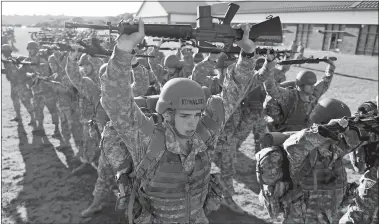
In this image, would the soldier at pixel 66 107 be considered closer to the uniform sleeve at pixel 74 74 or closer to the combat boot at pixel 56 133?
the combat boot at pixel 56 133

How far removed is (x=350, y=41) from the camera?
21.5 metres

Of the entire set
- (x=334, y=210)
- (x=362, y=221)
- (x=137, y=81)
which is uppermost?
(x=137, y=81)

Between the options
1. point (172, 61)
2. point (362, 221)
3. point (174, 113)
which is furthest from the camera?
point (172, 61)

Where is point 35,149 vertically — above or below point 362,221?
below

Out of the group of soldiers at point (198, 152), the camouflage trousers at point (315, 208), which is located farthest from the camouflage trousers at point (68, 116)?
the camouflage trousers at point (315, 208)

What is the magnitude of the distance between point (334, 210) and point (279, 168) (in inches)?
34.6

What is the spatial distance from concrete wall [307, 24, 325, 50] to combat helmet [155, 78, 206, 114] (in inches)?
949

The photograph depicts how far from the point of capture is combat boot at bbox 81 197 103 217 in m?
5.22

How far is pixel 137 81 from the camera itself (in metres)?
4.71

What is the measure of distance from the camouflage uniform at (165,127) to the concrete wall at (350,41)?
72.6ft

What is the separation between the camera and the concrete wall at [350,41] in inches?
829

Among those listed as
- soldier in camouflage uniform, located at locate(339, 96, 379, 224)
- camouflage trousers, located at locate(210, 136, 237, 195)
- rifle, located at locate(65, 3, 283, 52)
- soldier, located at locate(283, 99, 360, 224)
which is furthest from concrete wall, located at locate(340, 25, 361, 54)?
rifle, located at locate(65, 3, 283, 52)

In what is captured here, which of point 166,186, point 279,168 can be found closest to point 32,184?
point 166,186

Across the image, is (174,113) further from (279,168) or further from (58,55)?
(58,55)
